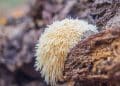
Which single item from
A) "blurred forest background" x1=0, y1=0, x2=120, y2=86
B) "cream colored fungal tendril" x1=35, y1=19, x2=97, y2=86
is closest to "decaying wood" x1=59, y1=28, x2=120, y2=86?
"cream colored fungal tendril" x1=35, y1=19, x2=97, y2=86

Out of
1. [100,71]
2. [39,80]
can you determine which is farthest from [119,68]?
[39,80]

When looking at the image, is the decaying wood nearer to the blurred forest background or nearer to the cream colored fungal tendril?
the cream colored fungal tendril

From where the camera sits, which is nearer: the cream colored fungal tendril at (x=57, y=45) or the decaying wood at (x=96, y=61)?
the decaying wood at (x=96, y=61)

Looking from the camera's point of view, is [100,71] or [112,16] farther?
[112,16]

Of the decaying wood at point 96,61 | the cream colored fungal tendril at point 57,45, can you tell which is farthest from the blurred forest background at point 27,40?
the decaying wood at point 96,61

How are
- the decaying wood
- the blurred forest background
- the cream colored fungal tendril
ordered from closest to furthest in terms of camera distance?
the decaying wood < the cream colored fungal tendril < the blurred forest background

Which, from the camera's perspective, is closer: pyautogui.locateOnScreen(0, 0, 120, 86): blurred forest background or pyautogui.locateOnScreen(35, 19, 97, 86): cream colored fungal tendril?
pyautogui.locateOnScreen(35, 19, 97, 86): cream colored fungal tendril

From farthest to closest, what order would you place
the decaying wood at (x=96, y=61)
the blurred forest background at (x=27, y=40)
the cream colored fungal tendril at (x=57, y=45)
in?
1. the blurred forest background at (x=27, y=40)
2. the cream colored fungal tendril at (x=57, y=45)
3. the decaying wood at (x=96, y=61)

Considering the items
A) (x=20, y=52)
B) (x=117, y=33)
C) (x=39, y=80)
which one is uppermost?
(x=117, y=33)

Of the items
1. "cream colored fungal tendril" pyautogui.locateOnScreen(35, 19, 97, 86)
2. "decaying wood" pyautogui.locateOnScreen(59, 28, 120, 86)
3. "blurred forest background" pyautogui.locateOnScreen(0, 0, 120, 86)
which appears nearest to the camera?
"decaying wood" pyautogui.locateOnScreen(59, 28, 120, 86)

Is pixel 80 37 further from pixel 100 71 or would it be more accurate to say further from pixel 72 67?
pixel 100 71

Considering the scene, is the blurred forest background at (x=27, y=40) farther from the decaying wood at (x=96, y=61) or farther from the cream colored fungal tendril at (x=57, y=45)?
the decaying wood at (x=96, y=61)
